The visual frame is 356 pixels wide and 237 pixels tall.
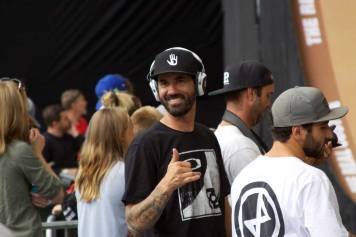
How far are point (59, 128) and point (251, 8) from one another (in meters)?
2.43

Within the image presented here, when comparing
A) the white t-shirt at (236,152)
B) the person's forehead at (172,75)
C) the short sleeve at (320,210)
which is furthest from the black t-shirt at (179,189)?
the short sleeve at (320,210)

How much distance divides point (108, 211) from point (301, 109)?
1.68 metres

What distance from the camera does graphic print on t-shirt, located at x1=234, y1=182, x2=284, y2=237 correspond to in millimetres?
3738

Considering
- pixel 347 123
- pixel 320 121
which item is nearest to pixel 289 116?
pixel 320 121

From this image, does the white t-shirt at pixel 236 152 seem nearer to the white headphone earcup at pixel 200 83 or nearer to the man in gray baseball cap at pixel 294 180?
the white headphone earcup at pixel 200 83

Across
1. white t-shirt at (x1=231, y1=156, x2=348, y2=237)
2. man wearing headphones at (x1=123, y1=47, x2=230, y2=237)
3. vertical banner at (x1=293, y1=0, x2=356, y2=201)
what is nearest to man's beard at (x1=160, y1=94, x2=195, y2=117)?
man wearing headphones at (x1=123, y1=47, x2=230, y2=237)

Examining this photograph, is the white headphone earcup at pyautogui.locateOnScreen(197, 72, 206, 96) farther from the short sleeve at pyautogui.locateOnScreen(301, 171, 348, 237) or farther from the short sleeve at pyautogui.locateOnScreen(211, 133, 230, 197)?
the short sleeve at pyautogui.locateOnScreen(301, 171, 348, 237)

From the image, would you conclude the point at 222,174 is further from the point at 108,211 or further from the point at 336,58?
the point at 336,58

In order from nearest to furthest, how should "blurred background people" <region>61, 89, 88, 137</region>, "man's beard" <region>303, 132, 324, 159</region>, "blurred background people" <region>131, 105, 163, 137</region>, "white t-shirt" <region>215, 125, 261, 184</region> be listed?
"man's beard" <region>303, 132, 324, 159</region> < "white t-shirt" <region>215, 125, 261, 184</region> < "blurred background people" <region>131, 105, 163, 137</region> < "blurred background people" <region>61, 89, 88, 137</region>

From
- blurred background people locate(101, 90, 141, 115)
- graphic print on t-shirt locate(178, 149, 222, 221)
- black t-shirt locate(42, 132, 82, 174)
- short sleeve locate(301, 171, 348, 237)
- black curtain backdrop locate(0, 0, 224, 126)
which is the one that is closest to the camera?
short sleeve locate(301, 171, 348, 237)

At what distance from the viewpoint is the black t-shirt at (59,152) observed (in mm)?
9008

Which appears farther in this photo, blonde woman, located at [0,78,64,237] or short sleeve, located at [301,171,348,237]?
blonde woman, located at [0,78,64,237]

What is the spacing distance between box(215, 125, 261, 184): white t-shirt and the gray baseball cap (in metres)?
0.86

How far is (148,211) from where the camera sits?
13.5 ft
